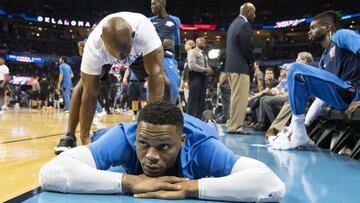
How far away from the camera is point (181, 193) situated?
61.9 inches

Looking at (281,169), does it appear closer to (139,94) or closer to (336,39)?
(336,39)

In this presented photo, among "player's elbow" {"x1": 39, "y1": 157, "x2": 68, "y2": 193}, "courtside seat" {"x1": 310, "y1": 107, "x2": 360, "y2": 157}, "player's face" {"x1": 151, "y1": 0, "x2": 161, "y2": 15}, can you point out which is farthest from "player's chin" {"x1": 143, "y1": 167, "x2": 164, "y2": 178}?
"player's face" {"x1": 151, "y1": 0, "x2": 161, "y2": 15}

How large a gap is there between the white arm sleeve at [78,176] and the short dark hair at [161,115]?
277 millimetres

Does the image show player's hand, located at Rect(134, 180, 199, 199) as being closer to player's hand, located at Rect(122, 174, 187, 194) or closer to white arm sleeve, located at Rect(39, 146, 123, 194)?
player's hand, located at Rect(122, 174, 187, 194)

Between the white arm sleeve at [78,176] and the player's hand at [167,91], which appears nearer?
the white arm sleeve at [78,176]

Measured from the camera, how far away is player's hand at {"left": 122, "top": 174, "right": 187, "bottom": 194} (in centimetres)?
157

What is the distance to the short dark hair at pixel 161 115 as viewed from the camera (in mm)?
1557

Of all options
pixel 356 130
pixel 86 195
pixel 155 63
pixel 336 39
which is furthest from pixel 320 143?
pixel 86 195

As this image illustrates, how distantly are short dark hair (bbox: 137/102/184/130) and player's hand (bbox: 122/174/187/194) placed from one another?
0.72 ft

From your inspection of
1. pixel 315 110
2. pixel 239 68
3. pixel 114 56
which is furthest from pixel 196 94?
pixel 114 56

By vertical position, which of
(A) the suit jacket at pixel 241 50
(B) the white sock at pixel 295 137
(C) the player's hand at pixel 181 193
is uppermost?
(A) the suit jacket at pixel 241 50

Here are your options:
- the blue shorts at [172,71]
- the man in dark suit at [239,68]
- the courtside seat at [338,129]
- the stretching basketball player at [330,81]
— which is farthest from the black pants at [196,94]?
the stretching basketball player at [330,81]

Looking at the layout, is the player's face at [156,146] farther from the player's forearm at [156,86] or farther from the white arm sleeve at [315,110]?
the white arm sleeve at [315,110]

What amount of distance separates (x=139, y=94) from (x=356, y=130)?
19.7 feet
